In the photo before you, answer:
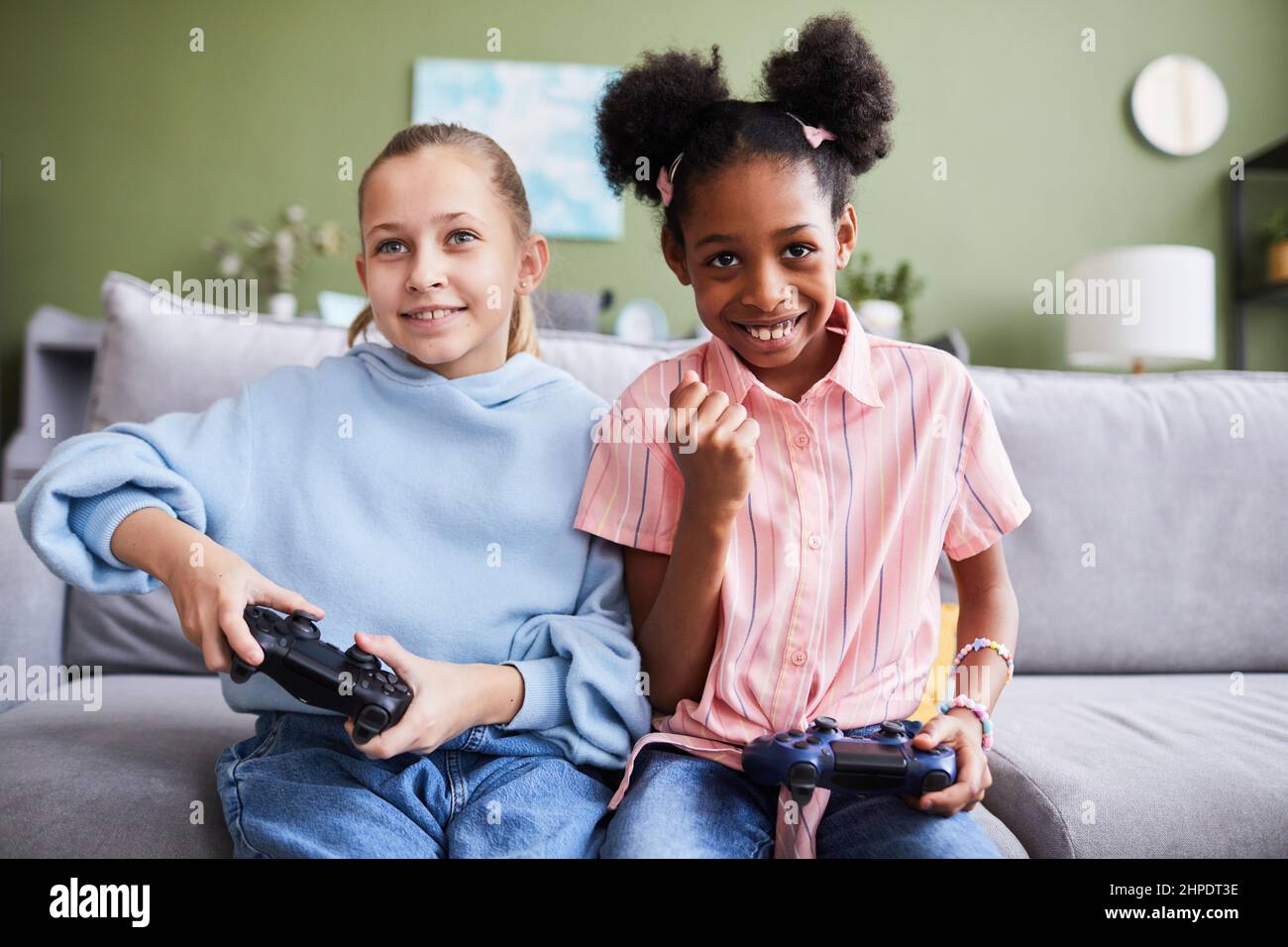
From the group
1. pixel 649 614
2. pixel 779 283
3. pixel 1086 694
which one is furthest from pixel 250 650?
pixel 1086 694

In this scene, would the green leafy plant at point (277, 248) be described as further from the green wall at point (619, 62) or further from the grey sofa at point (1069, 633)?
the grey sofa at point (1069, 633)

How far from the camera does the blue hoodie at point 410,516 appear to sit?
92 cm

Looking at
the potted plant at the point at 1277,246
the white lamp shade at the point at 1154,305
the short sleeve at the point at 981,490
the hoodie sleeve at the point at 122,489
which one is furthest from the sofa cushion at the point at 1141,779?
the potted plant at the point at 1277,246

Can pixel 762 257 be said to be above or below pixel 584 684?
above

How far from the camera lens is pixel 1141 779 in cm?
103

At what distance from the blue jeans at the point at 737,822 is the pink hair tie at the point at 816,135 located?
0.56m

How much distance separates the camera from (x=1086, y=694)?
1.36 meters

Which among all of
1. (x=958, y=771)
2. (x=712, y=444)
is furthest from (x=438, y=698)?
(x=958, y=771)

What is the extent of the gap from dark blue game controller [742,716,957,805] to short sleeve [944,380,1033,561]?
0.29 m

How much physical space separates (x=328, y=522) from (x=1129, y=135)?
13.0 ft

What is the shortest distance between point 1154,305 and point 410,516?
301 cm

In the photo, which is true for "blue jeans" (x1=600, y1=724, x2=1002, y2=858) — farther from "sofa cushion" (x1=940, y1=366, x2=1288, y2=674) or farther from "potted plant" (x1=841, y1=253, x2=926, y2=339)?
"potted plant" (x1=841, y1=253, x2=926, y2=339)

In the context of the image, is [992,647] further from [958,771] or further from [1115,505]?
[1115,505]

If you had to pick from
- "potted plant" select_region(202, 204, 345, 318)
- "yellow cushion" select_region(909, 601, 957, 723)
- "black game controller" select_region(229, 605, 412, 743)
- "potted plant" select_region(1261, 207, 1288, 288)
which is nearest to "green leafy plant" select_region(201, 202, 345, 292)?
"potted plant" select_region(202, 204, 345, 318)
